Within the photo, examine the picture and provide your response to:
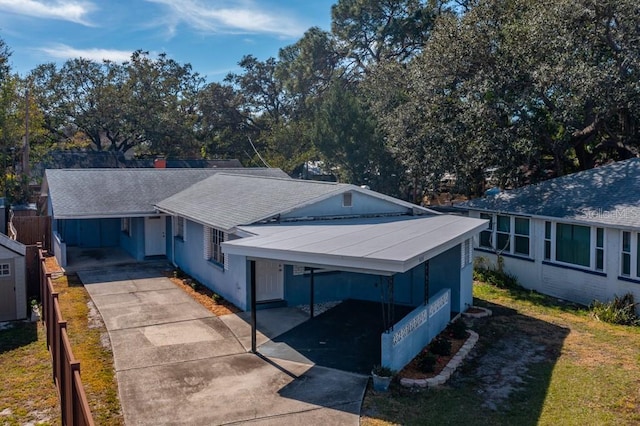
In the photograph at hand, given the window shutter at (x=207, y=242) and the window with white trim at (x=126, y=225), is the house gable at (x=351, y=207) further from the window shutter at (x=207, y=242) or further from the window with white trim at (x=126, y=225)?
the window with white trim at (x=126, y=225)

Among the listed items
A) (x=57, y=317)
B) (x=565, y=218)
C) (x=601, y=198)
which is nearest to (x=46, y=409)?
(x=57, y=317)

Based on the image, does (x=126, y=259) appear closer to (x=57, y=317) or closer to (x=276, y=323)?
(x=276, y=323)

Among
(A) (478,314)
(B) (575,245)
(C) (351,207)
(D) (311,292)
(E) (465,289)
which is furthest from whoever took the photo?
(B) (575,245)

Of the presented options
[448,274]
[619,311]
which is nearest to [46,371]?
[448,274]

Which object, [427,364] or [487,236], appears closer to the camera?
[427,364]

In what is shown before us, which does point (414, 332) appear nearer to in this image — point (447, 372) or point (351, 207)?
point (447, 372)

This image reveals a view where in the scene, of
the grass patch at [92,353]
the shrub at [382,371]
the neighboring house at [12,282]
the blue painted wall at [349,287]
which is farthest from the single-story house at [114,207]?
the shrub at [382,371]
